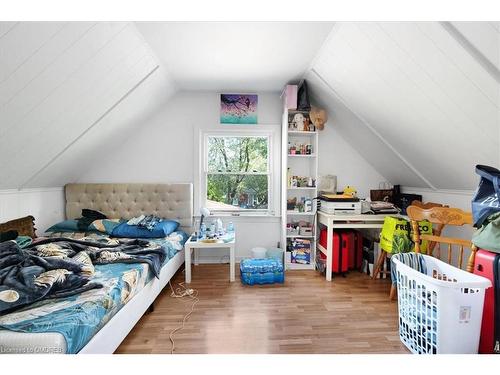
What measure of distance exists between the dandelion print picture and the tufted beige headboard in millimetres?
1107

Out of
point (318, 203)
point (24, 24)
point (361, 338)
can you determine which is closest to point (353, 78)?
point (318, 203)

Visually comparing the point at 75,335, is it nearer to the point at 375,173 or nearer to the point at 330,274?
the point at 330,274

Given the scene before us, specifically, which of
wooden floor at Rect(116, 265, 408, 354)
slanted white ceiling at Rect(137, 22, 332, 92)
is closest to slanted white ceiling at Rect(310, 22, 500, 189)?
slanted white ceiling at Rect(137, 22, 332, 92)

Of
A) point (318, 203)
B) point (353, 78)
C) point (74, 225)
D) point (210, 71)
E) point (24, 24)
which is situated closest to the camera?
point (24, 24)

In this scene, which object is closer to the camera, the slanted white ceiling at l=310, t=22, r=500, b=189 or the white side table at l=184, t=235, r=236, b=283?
the slanted white ceiling at l=310, t=22, r=500, b=189

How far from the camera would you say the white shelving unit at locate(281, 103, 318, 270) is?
3.24 metres

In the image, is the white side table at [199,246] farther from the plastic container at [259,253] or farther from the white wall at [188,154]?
the white wall at [188,154]

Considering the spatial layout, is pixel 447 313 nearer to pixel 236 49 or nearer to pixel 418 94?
pixel 418 94

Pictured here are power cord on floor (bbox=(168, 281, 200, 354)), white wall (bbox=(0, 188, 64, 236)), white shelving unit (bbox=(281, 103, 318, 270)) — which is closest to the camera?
power cord on floor (bbox=(168, 281, 200, 354))

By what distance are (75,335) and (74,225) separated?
7.36ft

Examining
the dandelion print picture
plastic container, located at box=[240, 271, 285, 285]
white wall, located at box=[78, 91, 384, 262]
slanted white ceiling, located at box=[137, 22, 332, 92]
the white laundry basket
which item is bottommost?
plastic container, located at box=[240, 271, 285, 285]

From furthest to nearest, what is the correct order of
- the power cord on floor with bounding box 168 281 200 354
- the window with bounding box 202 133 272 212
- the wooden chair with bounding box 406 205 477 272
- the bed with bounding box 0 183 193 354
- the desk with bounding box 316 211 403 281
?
the window with bounding box 202 133 272 212
the desk with bounding box 316 211 403 281
the power cord on floor with bounding box 168 281 200 354
the wooden chair with bounding box 406 205 477 272
the bed with bounding box 0 183 193 354

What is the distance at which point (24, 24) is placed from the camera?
142 cm

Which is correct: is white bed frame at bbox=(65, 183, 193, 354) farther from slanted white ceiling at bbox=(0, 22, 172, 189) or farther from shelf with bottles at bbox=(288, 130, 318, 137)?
shelf with bottles at bbox=(288, 130, 318, 137)
